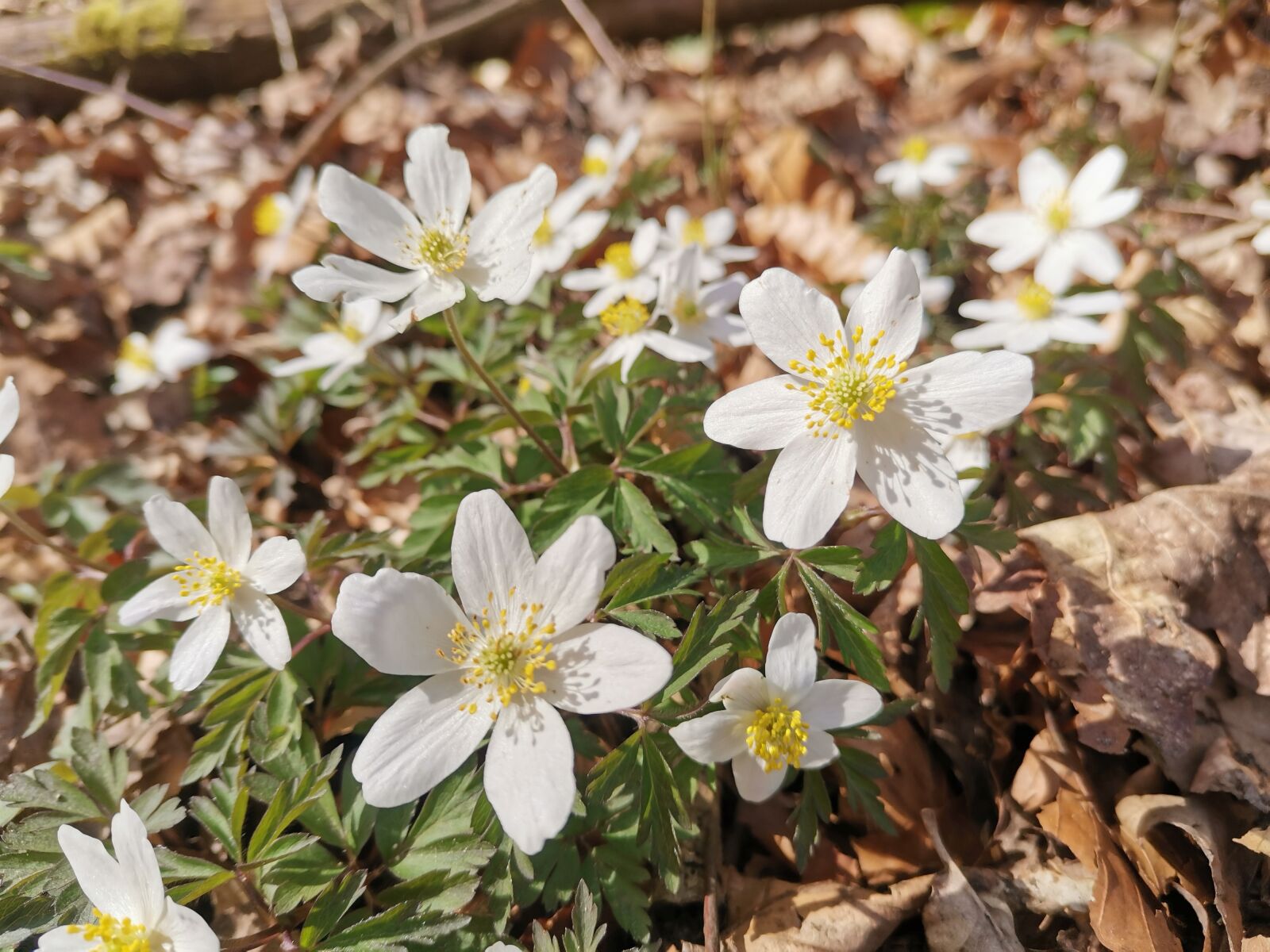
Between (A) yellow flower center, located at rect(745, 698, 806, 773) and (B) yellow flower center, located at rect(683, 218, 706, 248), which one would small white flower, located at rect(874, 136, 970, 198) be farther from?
(A) yellow flower center, located at rect(745, 698, 806, 773)

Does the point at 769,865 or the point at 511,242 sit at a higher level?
the point at 511,242

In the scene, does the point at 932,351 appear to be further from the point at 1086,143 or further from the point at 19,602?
the point at 19,602

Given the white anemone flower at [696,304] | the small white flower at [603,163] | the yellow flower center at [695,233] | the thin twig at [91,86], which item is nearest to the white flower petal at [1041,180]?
the yellow flower center at [695,233]

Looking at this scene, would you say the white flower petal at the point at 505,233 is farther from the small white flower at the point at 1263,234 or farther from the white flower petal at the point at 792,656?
the small white flower at the point at 1263,234

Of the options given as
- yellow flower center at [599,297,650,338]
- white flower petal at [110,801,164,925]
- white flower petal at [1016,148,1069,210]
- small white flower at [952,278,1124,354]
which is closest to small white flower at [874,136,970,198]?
white flower petal at [1016,148,1069,210]

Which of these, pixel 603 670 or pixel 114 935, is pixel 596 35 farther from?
pixel 114 935

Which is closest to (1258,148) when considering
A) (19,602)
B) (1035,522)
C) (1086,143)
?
(1086,143)
